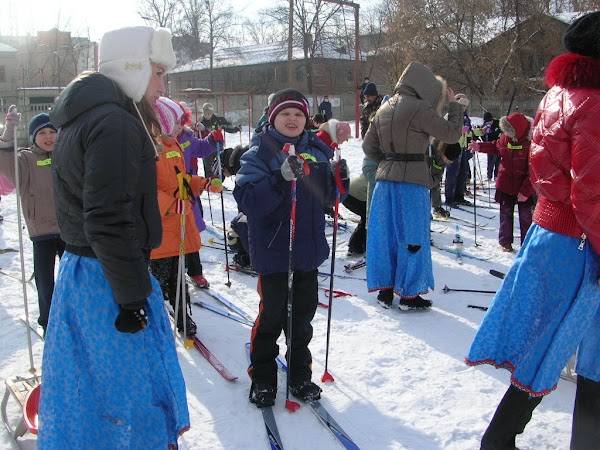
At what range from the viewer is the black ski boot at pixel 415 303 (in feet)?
15.4

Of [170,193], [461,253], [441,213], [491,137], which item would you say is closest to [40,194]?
[170,193]

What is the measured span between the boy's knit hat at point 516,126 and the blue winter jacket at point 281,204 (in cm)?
412

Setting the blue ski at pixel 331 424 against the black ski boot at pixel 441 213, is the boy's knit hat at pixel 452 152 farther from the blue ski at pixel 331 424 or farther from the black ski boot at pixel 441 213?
the blue ski at pixel 331 424

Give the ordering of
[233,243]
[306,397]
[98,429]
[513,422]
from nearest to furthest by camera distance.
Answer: [98,429] < [513,422] < [306,397] < [233,243]

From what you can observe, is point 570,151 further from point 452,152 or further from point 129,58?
point 452,152

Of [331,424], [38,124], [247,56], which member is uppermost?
[247,56]

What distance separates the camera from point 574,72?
7.24ft

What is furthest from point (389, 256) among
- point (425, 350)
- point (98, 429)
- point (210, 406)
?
point (98, 429)

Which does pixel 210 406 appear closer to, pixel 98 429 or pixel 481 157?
pixel 98 429

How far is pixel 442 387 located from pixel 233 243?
3.39m

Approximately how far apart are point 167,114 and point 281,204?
4.44 feet

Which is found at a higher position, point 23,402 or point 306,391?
point 23,402

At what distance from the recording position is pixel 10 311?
4879mm

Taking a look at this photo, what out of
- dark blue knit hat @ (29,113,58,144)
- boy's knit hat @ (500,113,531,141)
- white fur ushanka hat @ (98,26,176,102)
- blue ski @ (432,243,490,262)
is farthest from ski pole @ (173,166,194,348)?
boy's knit hat @ (500,113,531,141)
